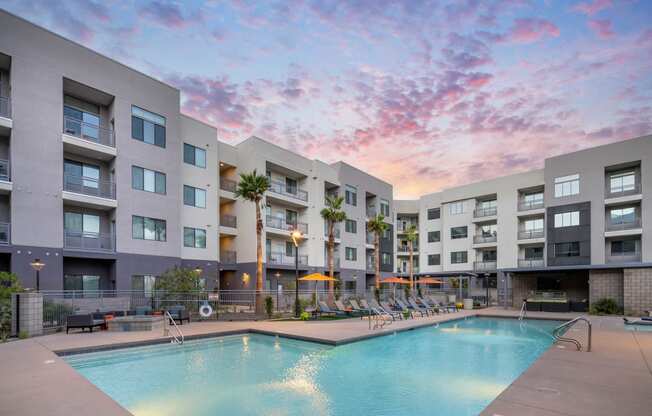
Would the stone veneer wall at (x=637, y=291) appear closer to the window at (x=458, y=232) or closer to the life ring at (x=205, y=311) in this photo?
the window at (x=458, y=232)

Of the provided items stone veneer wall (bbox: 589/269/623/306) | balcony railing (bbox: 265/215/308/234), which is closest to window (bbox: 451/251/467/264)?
stone veneer wall (bbox: 589/269/623/306)

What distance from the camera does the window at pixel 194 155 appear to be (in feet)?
87.3

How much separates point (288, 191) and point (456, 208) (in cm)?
2256

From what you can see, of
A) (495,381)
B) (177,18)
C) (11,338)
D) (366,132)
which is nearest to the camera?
(495,381)

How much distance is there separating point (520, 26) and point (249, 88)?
14.0 metres

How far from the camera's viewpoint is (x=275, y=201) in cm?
3212

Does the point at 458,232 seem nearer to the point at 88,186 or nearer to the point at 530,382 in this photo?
the point at 88,186

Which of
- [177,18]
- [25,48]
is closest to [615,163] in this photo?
[177,18]

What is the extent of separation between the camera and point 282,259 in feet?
106

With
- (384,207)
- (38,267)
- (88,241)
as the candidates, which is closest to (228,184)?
(88,241)

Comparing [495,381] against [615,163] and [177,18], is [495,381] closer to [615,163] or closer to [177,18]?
[177,18]

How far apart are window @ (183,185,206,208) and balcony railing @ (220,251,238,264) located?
5026 mm

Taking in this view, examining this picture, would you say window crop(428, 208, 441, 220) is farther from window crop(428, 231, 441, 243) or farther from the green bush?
the green bush

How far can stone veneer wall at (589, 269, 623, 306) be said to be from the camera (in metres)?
23.3
